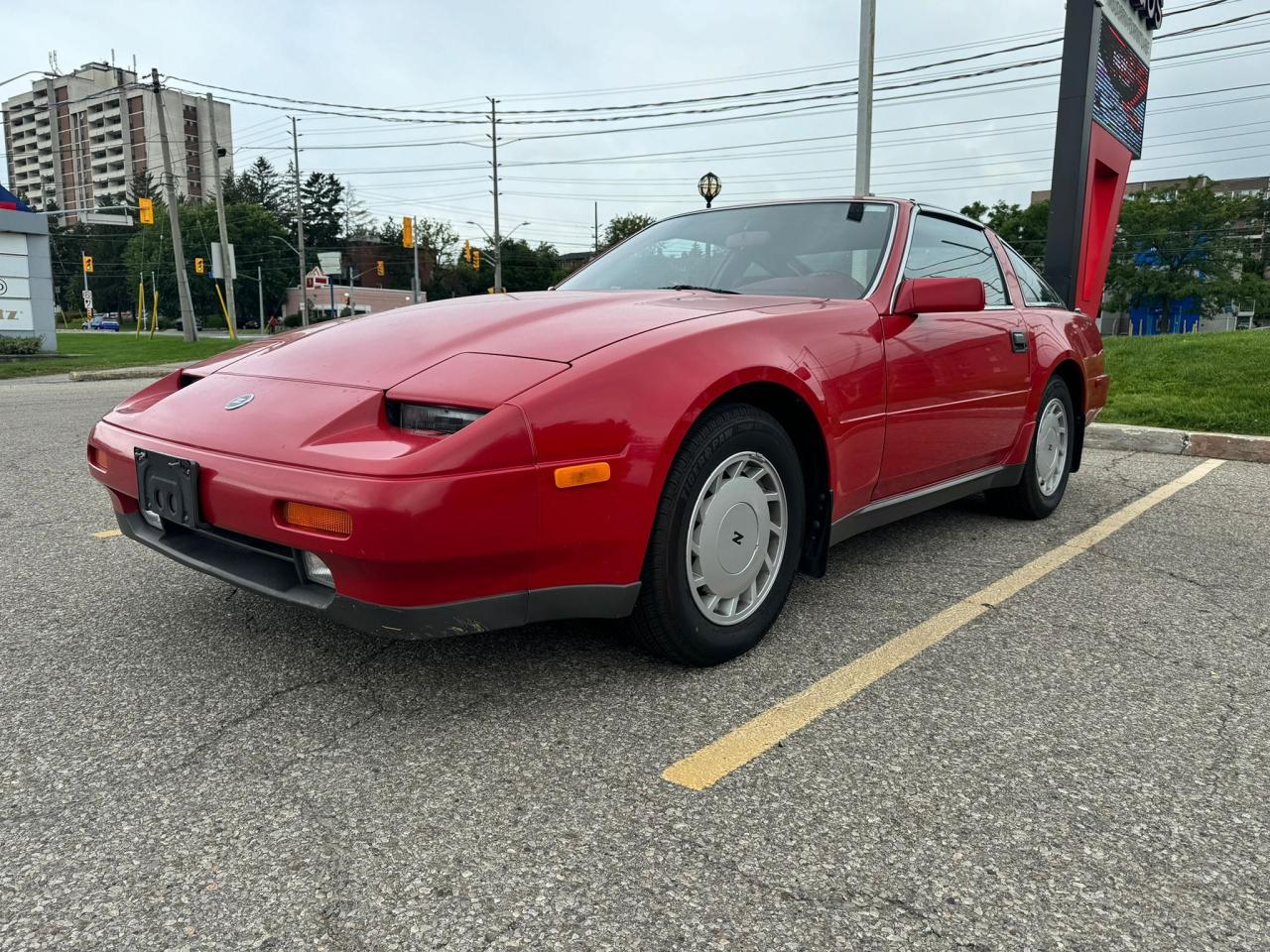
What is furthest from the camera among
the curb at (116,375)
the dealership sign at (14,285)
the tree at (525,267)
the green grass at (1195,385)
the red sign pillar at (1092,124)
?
the tree at (525,267)

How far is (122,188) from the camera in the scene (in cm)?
10700

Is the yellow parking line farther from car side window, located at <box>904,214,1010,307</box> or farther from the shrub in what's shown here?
the shrub

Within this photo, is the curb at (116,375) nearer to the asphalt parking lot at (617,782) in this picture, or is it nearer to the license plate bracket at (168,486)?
the asphalt parking lot at (617,782)

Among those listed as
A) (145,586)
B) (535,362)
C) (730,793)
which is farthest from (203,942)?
(145,586)

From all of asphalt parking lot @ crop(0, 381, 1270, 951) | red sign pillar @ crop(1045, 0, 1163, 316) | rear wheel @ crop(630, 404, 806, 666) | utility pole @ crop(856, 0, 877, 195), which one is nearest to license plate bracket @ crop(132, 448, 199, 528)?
asphalt parking lot @ crop(0, 381, 1270, 951)

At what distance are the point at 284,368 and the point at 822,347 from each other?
5.09 ft

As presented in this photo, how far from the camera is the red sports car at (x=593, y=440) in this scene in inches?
75.4

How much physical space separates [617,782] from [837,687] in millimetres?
770

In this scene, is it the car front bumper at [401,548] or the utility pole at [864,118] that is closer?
the car front bumper at [401,548]

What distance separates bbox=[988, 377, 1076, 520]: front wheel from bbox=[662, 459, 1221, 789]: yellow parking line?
1.29 ft

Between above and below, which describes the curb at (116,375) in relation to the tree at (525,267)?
below

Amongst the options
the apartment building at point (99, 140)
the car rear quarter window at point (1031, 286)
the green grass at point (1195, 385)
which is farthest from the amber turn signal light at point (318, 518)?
the apartment building at point (99, 140)

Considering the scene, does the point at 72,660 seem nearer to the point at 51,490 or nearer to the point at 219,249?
the point at 51,490

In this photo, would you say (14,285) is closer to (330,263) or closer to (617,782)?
(617,782)
